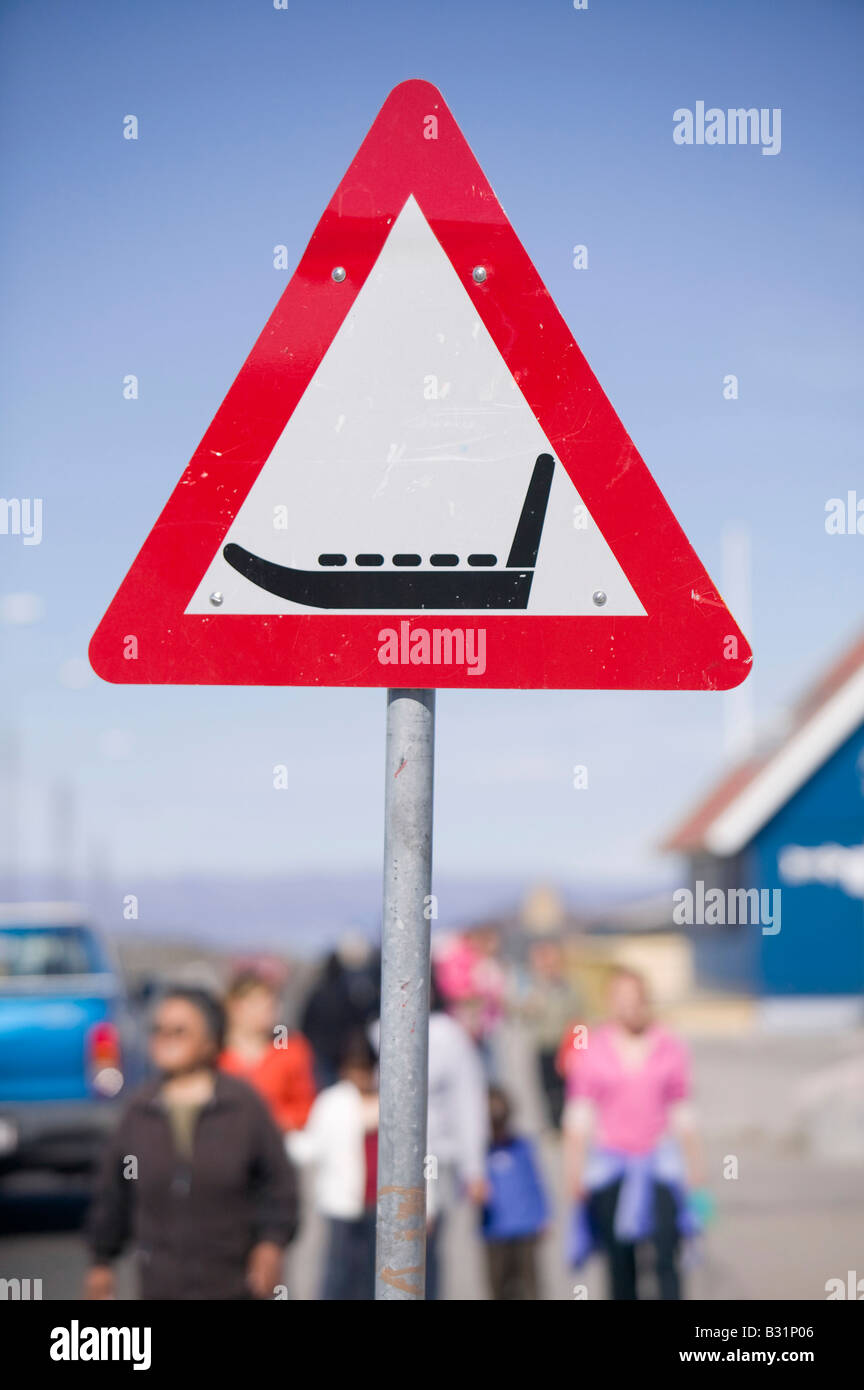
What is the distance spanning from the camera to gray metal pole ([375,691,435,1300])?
238cm

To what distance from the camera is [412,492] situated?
2.58 m

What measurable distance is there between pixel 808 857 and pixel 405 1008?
33.5 metres

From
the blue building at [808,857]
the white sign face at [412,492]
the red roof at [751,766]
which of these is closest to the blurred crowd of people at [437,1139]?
the white sign face at [412,492]

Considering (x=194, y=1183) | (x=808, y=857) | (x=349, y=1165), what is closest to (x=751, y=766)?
(x=808, y=857)

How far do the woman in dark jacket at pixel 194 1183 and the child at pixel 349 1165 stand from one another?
77.8 inches

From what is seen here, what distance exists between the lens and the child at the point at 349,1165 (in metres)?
7.36

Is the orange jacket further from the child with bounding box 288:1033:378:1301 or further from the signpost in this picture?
the signpost

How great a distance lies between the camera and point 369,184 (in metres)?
2.71

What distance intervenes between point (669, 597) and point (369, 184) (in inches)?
33.3

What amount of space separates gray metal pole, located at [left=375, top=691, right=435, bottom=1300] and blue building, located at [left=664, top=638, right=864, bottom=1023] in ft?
101

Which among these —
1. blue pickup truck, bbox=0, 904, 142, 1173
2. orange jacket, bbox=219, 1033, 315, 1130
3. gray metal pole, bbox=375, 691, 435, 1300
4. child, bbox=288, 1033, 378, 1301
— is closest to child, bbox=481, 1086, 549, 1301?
child, bbox=288, 1033, 378, 1301

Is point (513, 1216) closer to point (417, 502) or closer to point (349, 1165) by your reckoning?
point (349, 1165)

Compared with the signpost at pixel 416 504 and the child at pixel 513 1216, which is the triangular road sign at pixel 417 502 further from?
the child at pixel 513 1216
